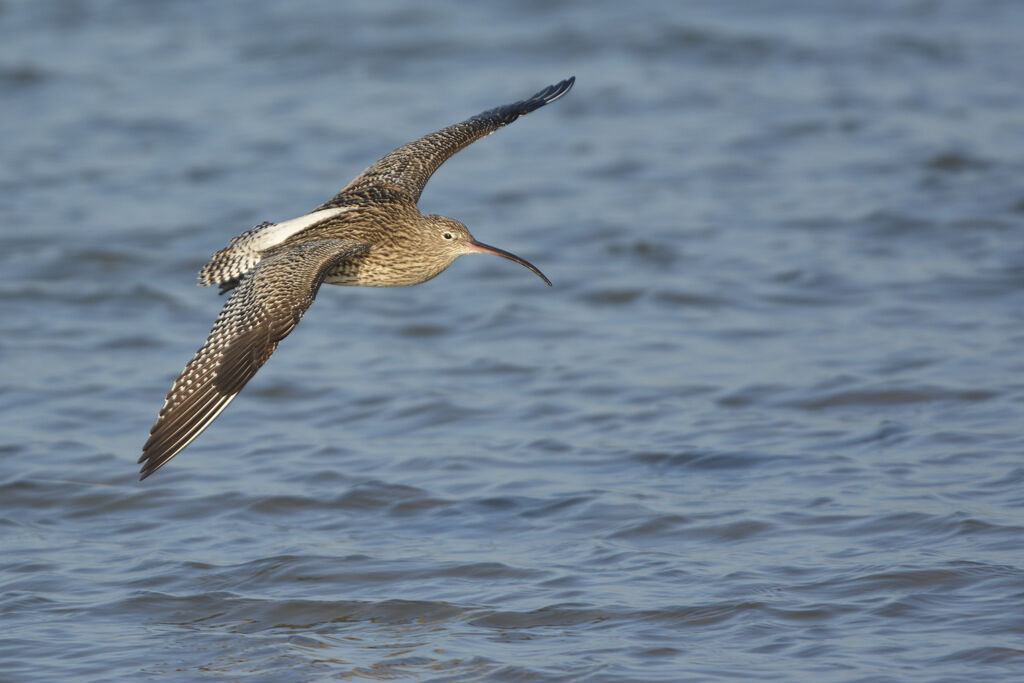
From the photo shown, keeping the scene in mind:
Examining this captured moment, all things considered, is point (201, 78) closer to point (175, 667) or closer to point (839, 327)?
point (839, 327)

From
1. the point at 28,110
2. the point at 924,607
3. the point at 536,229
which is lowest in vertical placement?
the point at 924,607

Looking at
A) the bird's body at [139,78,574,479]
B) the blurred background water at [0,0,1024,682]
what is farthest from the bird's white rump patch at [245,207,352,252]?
the blurred background water at [0,0,1024,682]

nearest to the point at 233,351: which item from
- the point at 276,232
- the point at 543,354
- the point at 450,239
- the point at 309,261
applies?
the point at 309,261

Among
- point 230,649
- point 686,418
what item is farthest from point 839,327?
point 230,649

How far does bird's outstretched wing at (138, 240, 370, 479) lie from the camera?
5.94m

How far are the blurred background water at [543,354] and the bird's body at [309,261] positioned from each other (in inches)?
40.3

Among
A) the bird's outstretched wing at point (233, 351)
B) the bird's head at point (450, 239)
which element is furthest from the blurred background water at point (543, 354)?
→ the bird's head at point (450, 239)

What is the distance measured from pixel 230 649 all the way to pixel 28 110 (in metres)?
9.65

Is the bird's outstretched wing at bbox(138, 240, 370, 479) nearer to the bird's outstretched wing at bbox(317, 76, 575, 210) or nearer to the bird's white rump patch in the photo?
the bird's white rump patch

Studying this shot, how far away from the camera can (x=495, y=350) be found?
31.7 feet

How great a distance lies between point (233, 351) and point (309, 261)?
0.62 m

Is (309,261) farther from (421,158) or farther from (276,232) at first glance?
(421,158)

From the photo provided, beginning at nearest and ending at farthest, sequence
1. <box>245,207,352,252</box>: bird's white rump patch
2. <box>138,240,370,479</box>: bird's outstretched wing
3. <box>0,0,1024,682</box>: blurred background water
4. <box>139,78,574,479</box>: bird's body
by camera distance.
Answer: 1. <box>138,240,370,479</box>: bird's outstretched wing
2. <box>139,78,574,479</box>: bird's body
3. <box>0,0,1024,682</box>: blurred background water
4. <box>245,207,352,252</box>: bird's white rump patch

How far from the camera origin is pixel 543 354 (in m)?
9.55
